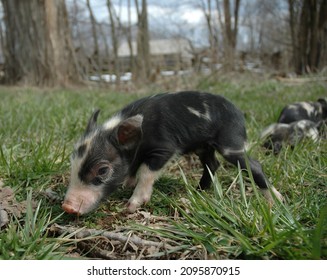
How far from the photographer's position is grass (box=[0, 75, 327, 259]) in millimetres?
1985

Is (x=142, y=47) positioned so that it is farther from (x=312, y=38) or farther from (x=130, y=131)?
(x=130, y=131)

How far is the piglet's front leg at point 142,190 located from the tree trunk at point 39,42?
8.94 meters

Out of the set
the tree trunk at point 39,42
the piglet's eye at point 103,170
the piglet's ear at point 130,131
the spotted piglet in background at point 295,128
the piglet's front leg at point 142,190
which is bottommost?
the spotted piglet in background at point 295,128

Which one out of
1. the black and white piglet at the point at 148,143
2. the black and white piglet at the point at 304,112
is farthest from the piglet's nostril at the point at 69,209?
the black and white piglet at the point at 304,112

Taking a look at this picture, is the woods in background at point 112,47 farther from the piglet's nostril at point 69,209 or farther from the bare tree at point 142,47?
the piglet's nostril at point 69,209

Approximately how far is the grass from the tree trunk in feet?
21.4

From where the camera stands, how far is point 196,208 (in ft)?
7.77

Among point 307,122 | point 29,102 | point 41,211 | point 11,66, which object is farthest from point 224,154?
point 11,66

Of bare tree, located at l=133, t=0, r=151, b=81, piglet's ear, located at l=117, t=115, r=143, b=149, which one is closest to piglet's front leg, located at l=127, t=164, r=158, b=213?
piglet's ear, located at l=117, t=115, r=143, b=149

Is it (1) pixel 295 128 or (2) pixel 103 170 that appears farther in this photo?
(1) pixel 295 128

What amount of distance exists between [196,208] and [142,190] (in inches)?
20.4

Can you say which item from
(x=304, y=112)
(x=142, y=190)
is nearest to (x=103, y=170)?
(x=142, y=190)

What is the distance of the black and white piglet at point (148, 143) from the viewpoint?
2.65 m

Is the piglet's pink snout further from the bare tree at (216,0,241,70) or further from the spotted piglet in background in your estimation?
the bare tree at (216,0,241,70)
